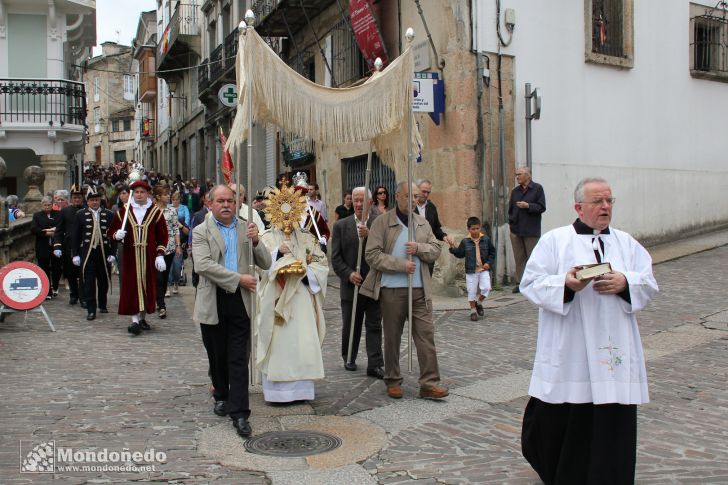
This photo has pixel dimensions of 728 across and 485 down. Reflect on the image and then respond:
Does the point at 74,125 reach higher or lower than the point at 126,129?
lower

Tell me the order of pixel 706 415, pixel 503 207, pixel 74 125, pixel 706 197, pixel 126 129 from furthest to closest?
pixel 126 129 → pixel 74 125 → pixel 706 197 → pixel 503 207 → pixel 706 415

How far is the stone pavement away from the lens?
16.2 ft

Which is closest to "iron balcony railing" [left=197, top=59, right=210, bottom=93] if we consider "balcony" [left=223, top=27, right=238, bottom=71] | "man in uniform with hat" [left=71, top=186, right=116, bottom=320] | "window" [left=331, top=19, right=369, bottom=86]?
"balcony" [left=223, top=27, right=238, bottom=71]

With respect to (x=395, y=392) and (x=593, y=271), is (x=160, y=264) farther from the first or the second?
(x=593, y=271)

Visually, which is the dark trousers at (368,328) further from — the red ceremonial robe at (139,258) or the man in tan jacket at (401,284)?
the red ceremonial robe at (139,258)

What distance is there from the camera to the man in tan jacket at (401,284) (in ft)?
21.8

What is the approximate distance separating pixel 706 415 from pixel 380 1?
37.1 ft

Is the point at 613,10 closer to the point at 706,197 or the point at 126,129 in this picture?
the point at 706,197

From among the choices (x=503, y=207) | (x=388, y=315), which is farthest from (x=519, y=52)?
(x=388, y=315)

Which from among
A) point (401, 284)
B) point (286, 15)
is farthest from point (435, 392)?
point (286, 15)

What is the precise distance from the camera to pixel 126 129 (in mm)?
72562

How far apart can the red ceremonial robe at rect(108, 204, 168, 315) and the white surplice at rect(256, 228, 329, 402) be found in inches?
158

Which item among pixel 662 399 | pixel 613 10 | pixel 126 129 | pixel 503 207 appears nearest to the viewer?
pixel 662 399

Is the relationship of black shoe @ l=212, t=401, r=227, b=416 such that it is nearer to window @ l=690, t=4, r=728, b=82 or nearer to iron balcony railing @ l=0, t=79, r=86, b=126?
window @ l=690, t=4, r=728, b=82
